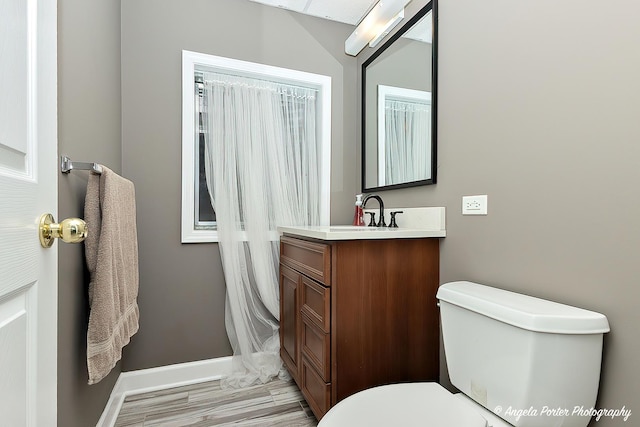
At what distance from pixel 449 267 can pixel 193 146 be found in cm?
160

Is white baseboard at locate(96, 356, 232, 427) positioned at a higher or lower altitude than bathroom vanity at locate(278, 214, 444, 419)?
lower

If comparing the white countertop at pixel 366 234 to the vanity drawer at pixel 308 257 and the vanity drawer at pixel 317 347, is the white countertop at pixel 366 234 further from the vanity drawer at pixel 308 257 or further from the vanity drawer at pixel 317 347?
the vanity drawer at pixel 317 347

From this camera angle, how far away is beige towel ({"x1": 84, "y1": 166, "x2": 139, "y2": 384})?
107 cm

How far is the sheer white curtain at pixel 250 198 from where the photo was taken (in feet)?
6.38

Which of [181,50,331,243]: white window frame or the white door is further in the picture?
[181,50,331,243]: white window frame

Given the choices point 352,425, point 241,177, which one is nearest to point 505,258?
point 352,425

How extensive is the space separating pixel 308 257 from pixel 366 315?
381 mm

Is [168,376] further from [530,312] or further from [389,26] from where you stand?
[389,26]

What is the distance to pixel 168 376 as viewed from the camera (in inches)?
74.0

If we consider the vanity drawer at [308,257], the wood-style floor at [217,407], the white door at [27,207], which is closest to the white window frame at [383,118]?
the vanity drawer at [308,257]

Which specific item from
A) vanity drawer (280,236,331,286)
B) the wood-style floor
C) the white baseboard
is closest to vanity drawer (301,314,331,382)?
vanity drawer (280,236,331,286)

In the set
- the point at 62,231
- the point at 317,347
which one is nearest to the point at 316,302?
the point at 317,347

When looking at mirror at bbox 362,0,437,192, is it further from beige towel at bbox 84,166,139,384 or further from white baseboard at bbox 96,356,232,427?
white baseboard at bbox 96,356,232,427

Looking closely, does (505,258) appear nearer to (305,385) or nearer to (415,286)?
(415,286)
